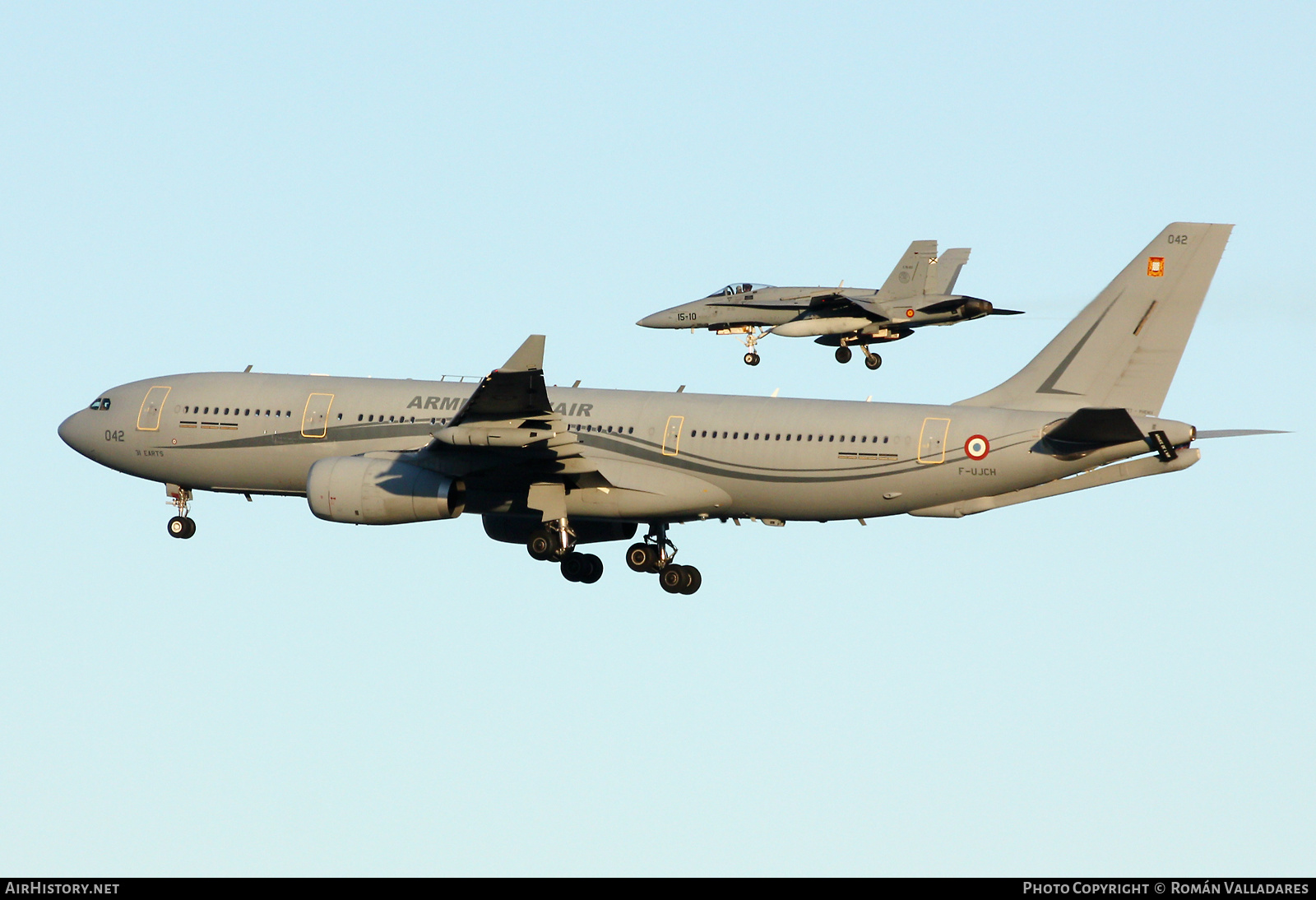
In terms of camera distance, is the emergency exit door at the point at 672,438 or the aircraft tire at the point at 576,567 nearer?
the emergency exit door at the point at 672,438

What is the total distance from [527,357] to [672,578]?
1102cm

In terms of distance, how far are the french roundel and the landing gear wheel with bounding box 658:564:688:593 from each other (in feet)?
32.0

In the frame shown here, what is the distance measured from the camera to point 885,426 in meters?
45.0

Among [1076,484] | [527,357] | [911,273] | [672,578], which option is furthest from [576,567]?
[911,273]

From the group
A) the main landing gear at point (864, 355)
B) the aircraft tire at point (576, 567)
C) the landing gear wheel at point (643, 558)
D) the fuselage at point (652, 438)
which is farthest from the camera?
the main landing gear at point (864, 355)

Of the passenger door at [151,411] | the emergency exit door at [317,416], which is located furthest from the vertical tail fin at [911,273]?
the passenger door at [151,411]

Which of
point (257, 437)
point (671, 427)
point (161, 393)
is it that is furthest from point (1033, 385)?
point (161, 393)

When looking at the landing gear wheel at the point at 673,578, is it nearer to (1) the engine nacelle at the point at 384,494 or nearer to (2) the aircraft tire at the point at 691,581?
(2) the aircraft tire at the point at 691,581

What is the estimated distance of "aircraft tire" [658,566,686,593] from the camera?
50219 mm

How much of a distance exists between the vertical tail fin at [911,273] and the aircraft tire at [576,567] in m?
14.2

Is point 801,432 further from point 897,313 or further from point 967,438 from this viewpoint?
point 897,313

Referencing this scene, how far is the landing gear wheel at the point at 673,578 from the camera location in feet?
165

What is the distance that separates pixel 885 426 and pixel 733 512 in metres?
4.67

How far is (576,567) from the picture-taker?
5147 cm
